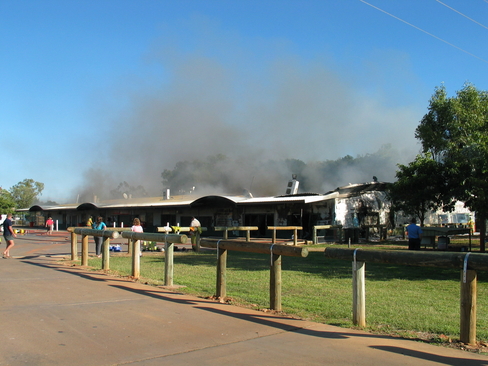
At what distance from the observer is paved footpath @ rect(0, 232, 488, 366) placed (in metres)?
4.38

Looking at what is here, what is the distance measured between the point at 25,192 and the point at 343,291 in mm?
96853

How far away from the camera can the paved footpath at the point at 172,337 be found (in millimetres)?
4379

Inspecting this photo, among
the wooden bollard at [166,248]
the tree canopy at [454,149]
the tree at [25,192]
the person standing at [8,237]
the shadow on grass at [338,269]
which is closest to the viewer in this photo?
the wooden bollard at [166,248]

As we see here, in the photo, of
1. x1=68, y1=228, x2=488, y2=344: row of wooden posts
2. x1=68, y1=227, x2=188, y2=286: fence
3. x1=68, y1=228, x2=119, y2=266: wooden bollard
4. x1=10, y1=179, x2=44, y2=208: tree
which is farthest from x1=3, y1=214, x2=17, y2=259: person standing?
x1=10, y1=179, x2=44, y2=208: tree

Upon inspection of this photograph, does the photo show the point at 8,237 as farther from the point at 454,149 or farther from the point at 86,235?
the point at 454,149

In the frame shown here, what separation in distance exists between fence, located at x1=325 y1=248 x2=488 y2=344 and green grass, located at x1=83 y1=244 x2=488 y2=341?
390mm

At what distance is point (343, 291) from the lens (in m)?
8.58

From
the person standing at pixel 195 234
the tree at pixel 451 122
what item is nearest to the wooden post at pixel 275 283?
the person standing at pixel 195 234

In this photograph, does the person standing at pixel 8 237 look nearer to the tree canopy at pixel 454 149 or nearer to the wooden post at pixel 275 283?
the wooden post at pixel 275 283

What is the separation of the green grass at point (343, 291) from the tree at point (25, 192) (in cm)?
8778

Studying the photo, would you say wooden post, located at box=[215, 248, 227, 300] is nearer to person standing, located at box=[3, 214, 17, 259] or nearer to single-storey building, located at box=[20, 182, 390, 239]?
person standing, located at box=[3, 214, 17, 259]

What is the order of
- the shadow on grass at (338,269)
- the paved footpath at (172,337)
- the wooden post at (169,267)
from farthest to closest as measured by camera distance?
the shadow on grass at (338,269), the wooden post at (169,267), the paved footpath at (172,337)

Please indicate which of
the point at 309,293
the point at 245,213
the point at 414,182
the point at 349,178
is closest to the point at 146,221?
the point at 245,213

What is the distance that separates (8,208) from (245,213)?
124ft
